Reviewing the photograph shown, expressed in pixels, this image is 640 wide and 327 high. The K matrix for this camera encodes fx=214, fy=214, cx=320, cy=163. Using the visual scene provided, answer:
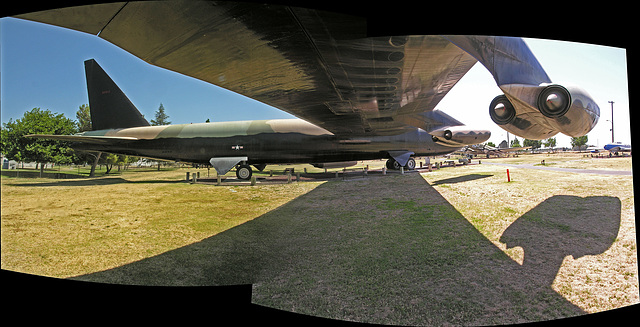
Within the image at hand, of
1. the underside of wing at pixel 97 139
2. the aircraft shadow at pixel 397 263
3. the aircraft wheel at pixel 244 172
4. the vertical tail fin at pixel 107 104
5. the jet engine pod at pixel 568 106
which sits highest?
the vertical tail fin at pixel 107 104

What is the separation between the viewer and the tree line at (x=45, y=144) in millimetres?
3752

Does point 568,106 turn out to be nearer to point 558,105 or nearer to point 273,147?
point 558,105

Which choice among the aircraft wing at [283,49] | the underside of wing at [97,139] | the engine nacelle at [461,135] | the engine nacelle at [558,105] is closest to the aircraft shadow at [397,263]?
the engine nacelle at [558,105]

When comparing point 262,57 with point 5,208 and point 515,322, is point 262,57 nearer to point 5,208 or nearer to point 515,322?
point 515,322

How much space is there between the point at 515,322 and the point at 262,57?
8.77ft

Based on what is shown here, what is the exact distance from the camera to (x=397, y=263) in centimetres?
215

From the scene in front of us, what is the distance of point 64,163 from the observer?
18.6 feet

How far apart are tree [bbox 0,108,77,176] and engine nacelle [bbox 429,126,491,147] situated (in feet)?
28.8

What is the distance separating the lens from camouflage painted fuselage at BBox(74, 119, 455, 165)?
7422 millimetres

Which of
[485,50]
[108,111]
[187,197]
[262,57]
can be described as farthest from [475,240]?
[108,111]

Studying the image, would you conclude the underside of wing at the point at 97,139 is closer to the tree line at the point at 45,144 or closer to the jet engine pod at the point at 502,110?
the tree line at the point at 45,144

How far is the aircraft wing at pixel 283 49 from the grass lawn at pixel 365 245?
73.6 inches

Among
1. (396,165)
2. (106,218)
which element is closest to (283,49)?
(106,218)

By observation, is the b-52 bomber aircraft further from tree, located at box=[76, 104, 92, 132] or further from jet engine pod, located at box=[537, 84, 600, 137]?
tree, located at box=[76, 104, 92, 132]
